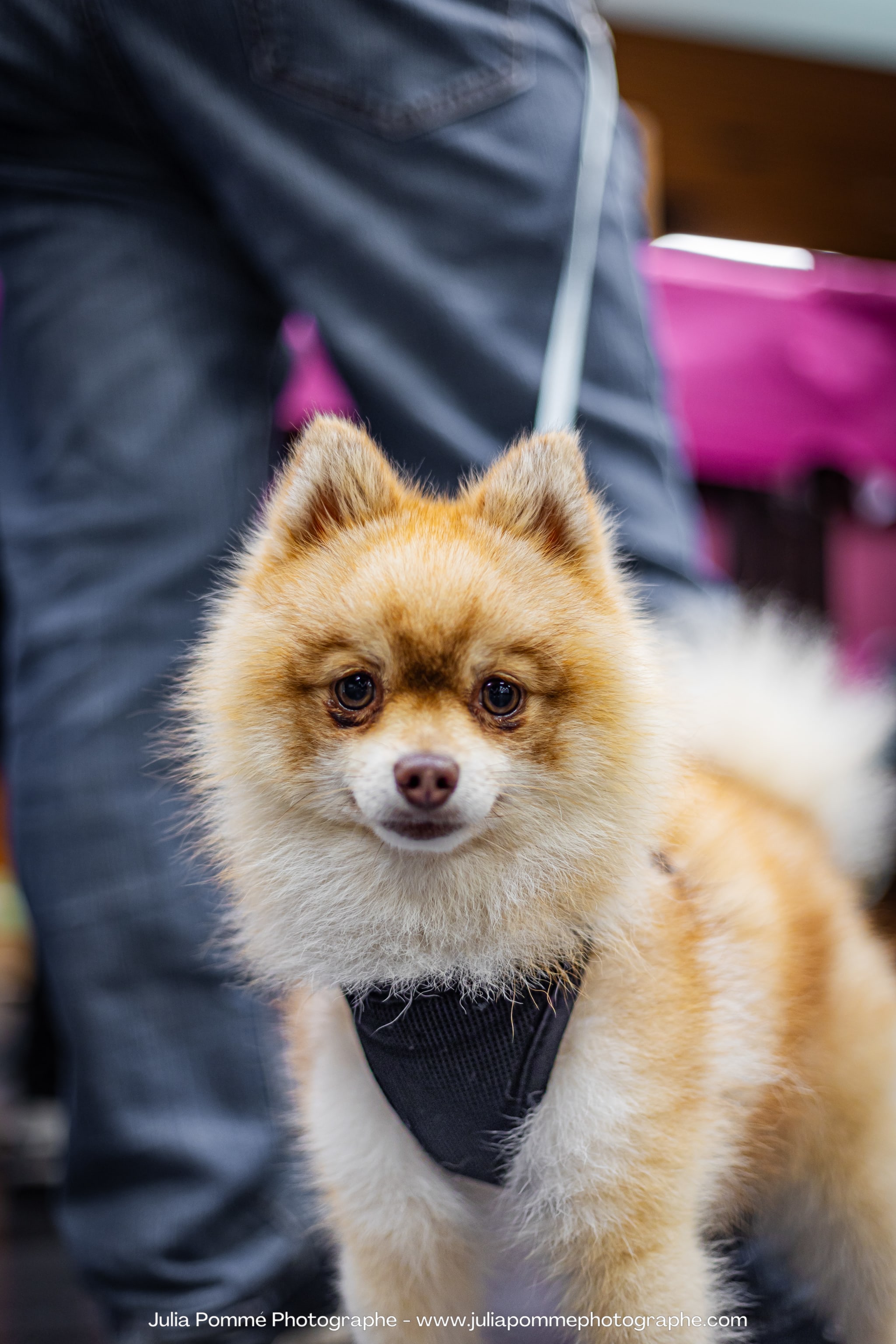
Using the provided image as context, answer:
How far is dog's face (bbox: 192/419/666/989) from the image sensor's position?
817mm

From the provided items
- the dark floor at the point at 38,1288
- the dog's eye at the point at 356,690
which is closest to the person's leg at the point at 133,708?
the dog's eye at the point at 356,690

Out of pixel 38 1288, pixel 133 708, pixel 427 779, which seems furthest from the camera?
pixel 38 1288

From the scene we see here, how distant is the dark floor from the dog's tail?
1424 mm

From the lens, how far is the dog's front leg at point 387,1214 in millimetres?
926

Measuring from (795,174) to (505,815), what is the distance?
405 cm

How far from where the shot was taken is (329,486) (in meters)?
→ 0.94

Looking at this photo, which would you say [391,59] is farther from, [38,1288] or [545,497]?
[38,1288]

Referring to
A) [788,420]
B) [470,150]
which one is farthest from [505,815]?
[788,420]

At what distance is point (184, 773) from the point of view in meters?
1.06

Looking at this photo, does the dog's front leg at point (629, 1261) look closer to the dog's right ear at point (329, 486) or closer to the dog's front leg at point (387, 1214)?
the dog's front leg at point (387, 1214)

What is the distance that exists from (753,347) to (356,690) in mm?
2050

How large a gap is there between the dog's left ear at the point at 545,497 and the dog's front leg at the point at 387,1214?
45cm

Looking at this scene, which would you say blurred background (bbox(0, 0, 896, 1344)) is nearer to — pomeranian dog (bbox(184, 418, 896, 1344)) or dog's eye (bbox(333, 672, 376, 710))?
pomeranian dog (bbox(184, 418, 896, 1344))

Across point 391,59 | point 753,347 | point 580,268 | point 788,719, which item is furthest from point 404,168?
point 753,347
